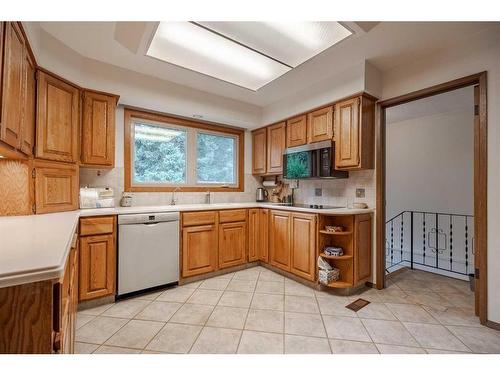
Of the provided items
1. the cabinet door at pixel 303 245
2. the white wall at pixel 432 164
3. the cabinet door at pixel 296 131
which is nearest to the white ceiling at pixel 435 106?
the white wall at pixel 432 164

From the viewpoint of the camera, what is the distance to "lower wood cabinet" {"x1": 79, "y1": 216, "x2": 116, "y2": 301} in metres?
2.14

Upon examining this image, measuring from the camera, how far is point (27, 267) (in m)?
0.75

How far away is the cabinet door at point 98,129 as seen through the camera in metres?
2.39

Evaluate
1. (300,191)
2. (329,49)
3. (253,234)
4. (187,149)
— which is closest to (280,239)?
(253,234)

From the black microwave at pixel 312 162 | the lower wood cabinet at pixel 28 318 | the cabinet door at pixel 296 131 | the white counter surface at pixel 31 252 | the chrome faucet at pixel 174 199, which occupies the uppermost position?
the cabinet door at pixel 296 131

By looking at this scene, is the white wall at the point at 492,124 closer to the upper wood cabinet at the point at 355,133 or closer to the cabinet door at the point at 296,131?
the upper wood cabinet at the point at 355,133

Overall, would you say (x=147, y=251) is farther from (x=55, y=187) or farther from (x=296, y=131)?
(x=296, y=131)

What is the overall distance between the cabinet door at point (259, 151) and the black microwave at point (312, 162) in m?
0.58

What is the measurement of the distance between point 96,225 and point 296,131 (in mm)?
2628

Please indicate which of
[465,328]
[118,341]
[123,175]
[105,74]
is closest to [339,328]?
[465,328]

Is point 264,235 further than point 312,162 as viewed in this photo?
Yes

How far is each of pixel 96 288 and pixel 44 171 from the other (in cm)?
117

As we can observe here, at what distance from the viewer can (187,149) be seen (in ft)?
11.4
